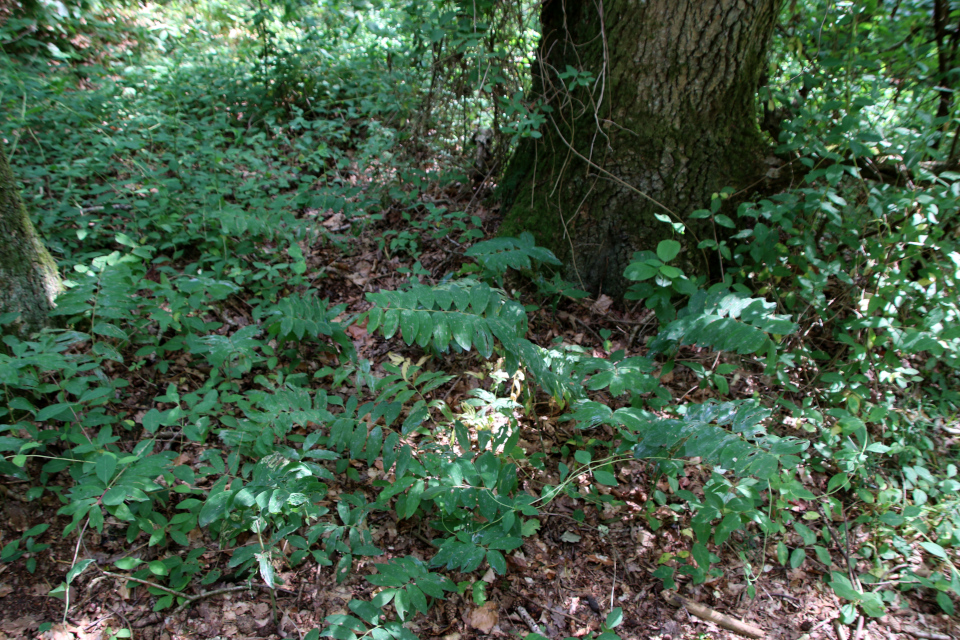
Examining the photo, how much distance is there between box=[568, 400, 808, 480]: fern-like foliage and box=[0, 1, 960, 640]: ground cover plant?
1cm

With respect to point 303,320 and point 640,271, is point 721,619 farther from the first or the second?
point 303,320

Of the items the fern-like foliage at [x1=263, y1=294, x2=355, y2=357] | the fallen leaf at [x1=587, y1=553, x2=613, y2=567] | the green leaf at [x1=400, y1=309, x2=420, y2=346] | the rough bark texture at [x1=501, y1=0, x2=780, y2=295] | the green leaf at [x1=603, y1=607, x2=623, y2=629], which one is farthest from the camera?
the rough bark texture at [x1=501, y1=0, x2=780, y2=295]

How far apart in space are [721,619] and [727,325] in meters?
1.22

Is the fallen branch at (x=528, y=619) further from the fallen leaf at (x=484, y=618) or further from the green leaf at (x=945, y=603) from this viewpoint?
the green leaf at (x=945, y=603)

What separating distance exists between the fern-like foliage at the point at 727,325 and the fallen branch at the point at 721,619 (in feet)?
3.56

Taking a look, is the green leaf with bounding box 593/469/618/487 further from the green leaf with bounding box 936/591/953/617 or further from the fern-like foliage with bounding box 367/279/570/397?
the green leaf with bounding box 936/591/953/617

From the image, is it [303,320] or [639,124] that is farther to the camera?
[639,124]

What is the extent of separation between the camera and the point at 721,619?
2320mm

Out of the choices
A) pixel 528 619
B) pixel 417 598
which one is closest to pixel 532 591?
pixel 528 619

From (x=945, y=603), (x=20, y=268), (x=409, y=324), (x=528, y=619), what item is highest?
(x=409, y=324)

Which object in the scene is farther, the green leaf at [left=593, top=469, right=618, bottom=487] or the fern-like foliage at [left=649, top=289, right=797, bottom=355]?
the green leaf at [left=593, top=469, right=618, bottom=487]

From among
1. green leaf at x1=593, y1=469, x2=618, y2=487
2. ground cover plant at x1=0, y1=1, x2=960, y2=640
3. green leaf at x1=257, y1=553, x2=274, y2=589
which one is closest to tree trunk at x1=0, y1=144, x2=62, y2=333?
ground cover plant at x1=0, y1=1, x2=960, y2=640

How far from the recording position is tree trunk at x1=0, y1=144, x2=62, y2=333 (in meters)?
2.63

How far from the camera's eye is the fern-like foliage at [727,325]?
86.5 inches
